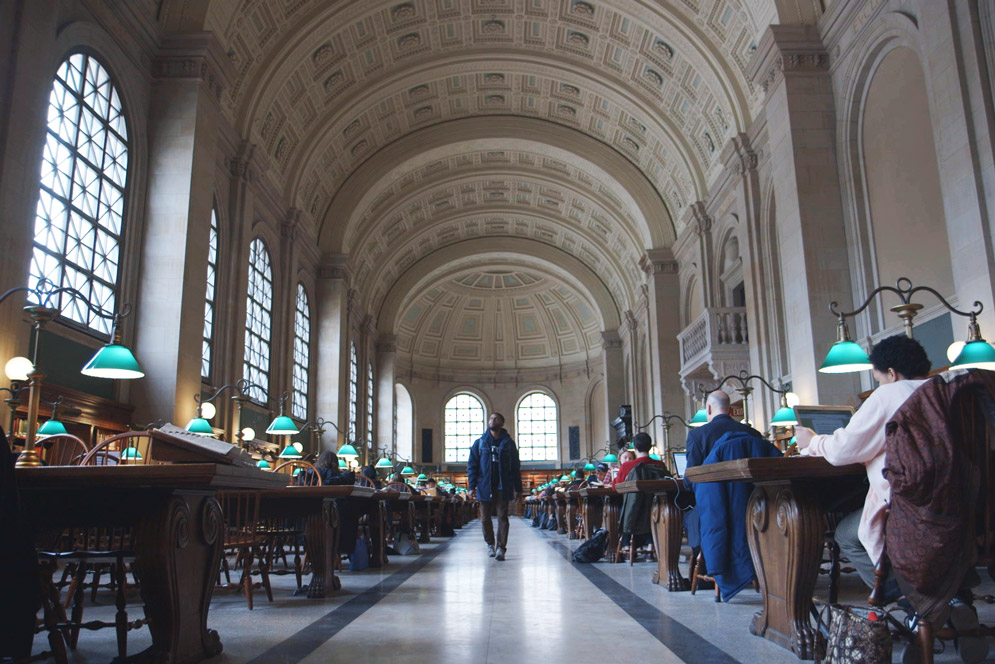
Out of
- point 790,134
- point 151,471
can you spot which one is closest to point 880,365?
point 151,471

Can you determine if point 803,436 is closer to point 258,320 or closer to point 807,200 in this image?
point 807,200

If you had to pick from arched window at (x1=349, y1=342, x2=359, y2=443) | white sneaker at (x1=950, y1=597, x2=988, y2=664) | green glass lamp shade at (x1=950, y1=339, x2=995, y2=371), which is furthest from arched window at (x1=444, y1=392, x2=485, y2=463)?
white sneaker at (x1=950, y1=597, x2=988, y2=664)

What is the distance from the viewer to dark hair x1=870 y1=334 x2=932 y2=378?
2938 millimetres

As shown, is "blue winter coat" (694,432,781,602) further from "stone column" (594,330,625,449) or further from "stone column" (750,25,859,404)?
"stone column" (594,330,625,449)

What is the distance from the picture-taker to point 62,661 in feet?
9.96

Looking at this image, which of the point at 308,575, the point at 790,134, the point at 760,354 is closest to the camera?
the point at 308,575

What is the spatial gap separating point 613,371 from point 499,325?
871 centimetres

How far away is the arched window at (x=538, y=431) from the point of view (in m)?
35.8

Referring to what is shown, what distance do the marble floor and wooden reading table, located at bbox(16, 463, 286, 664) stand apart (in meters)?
0.28

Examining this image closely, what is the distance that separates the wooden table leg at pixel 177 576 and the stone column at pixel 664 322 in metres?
18.0

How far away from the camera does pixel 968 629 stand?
2.58 m

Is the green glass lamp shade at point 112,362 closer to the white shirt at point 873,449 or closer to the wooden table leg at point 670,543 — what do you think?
the wooden table leg at point 670,543

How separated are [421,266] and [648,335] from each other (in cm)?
1024

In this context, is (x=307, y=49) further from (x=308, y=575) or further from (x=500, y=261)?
(x=500, y=261)
